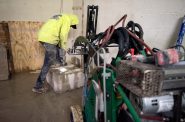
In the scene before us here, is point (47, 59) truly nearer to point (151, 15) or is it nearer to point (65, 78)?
point (65, 78)

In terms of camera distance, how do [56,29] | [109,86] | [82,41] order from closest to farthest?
1. [109,86]
2. [82,41]
3. [56,29]

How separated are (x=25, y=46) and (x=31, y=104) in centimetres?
229

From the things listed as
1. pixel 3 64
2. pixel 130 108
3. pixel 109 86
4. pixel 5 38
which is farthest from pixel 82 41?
pixel 5 38

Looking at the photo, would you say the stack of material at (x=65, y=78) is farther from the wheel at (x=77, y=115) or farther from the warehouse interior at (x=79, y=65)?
the wheel at (x=77, y=115)

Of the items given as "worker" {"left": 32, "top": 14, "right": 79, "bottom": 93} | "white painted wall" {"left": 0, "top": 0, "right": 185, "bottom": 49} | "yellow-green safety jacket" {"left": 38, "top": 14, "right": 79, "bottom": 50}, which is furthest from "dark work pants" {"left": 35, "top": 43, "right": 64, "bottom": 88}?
"white painted wall" {"left": 0, "top": 0, "right": 185, "bottom": 49}

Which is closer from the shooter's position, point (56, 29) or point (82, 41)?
point (82, 41)

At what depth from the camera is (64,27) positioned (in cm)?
323

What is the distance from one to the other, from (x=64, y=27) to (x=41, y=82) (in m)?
1.08

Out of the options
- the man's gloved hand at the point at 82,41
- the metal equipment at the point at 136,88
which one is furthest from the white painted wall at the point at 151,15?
the metal equipment at the point at 136,88

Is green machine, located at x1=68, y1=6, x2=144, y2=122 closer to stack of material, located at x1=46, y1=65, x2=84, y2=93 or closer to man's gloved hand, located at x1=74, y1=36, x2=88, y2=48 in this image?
man's gloved hand, located at x1=74, y1=36, x2=88, y2=48

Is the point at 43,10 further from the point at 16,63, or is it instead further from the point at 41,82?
the point at 41,82

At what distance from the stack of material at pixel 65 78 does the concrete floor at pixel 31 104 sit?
0.33ft

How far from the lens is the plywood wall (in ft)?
15.2

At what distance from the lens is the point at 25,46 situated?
4773mm
